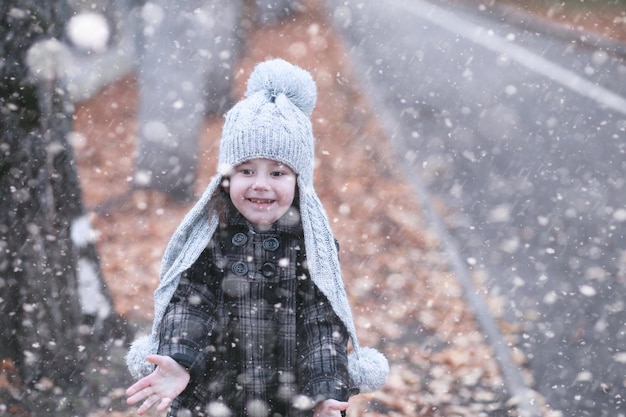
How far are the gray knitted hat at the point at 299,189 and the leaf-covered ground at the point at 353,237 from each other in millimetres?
1667

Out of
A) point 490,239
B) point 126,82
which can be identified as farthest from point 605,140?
point 126,82

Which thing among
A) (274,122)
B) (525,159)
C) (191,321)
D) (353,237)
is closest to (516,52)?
(525,159)

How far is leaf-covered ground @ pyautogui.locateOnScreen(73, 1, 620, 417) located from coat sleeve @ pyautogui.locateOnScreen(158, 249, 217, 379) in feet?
6.10

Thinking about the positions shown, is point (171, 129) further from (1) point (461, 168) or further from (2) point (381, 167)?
(1) point (461, 168)

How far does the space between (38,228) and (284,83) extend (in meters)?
2.40

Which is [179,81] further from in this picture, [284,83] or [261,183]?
[261,183]

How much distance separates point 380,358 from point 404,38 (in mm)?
7513

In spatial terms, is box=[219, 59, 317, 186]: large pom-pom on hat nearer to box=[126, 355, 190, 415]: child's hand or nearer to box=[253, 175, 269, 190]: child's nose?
box=[253, 175, 269, 190]: child's nose

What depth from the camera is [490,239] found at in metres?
6.36

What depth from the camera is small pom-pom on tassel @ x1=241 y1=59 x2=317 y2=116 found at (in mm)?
2725

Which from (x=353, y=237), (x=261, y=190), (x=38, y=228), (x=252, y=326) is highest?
(x=353, y=237)

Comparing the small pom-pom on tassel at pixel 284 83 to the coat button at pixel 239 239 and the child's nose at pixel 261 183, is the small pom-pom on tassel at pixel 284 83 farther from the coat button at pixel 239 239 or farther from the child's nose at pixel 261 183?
the coat button at pixel 239 239

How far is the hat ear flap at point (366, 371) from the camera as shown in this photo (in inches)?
106

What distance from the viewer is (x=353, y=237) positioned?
6.60 m
